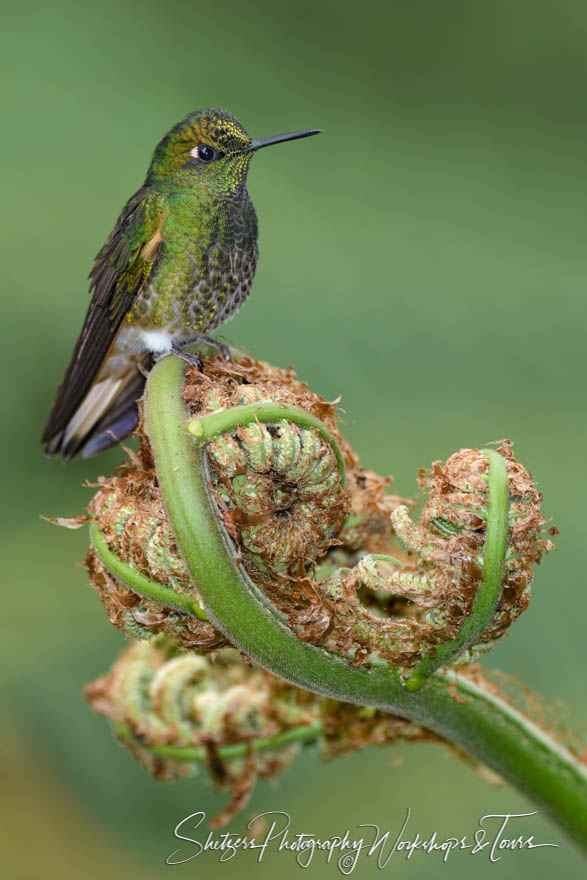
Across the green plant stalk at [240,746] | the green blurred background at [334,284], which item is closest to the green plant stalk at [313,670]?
the green plant stalk at [240,746]

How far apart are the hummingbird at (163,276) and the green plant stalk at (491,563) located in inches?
34.5

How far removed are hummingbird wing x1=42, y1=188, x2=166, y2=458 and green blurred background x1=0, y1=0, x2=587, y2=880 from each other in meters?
0.82

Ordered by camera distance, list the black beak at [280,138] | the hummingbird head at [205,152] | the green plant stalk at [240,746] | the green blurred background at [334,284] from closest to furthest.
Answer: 1. the green plant stalk at [240,746]
2. the black beak at [280,138]
3. the hummingbird head at [205,152]
4. the green blurred background at [334,284]

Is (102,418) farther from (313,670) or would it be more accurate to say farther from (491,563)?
(491,563)

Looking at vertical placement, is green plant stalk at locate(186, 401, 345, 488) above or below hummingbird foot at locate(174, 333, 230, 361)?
below

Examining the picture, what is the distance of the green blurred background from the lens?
270 cm

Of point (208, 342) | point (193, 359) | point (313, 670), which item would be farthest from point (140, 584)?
point (208, 342)

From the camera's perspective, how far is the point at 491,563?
4.47 feet

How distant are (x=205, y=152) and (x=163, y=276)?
0.35 m

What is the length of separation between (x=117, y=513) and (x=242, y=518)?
0.21 meters

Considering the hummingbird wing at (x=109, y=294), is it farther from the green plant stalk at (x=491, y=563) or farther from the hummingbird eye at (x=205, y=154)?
the green plant stalk at (x=491, y=563)

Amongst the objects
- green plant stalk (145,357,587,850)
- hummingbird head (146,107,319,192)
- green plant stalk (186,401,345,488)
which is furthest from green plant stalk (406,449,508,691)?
hummingbird head (146,107,319,192)

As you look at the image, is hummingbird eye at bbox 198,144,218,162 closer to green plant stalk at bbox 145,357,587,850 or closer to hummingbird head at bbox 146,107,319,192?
hummingbird head at bbox 146,107,319,192

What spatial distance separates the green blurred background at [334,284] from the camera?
2.70 metres
